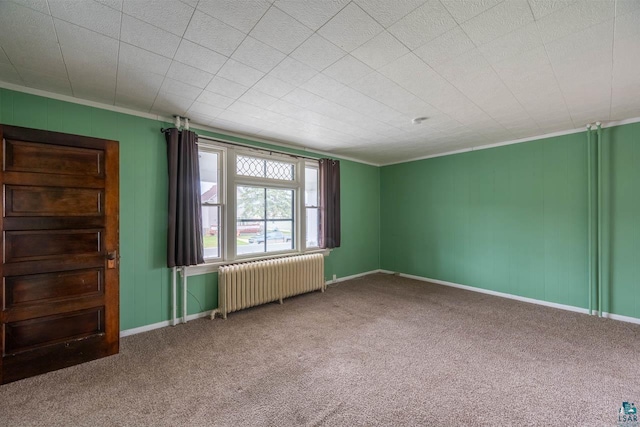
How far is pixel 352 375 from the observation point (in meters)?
2.32

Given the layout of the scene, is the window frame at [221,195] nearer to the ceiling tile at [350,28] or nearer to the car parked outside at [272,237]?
the car parked outside at [272,237]

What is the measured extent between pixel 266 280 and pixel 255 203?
122 centimetres

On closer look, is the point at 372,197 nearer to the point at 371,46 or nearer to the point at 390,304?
the point at 390,304

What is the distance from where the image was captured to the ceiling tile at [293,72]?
84.5 inches

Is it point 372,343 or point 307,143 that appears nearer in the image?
point 372,343

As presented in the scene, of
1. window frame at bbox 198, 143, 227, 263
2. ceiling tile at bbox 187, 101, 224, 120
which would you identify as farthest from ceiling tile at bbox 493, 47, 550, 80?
window frame at bbox 198, 143, 227, 263

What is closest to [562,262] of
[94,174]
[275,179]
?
[275,179]

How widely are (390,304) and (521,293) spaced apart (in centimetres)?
219

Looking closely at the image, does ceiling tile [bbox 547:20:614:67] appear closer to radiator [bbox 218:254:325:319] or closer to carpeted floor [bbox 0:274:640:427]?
carpeted floor [bbox 0:274:640:427]

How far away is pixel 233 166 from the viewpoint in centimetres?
393

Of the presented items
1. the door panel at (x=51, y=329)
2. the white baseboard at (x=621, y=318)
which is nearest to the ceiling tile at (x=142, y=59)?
the door panel at (x=51, y=329)

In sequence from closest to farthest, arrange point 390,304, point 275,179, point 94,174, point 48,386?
1. point 48,386
2. point 94,174
3. point 390,304
4. point 275,179

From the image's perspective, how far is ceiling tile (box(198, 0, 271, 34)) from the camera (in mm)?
1525

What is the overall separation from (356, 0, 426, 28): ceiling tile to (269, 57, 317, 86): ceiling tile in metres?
0.72
